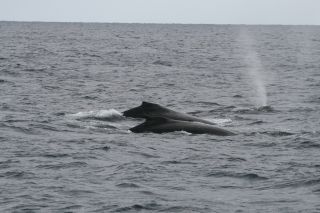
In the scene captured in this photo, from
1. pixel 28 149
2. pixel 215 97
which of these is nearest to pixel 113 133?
pixel 28 149

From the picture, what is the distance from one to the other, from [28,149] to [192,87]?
21.6 metres

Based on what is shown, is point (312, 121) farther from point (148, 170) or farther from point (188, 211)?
point (188, 211)

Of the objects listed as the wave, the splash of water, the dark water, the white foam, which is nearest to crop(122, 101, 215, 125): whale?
the dark water

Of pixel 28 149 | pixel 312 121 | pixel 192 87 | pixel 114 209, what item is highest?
pixel 192 87

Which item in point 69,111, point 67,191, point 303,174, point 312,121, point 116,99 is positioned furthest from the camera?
point 116,99

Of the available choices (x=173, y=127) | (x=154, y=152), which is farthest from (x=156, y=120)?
(x=154, y=152)

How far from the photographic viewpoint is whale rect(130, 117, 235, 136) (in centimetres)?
2286

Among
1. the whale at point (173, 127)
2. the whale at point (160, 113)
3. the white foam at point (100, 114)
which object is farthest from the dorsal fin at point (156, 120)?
the white foam at point (100, 114)

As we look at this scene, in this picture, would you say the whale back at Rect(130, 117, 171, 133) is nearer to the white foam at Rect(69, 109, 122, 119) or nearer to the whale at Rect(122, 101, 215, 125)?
the whale at Rect(122, 101, 215, 125)

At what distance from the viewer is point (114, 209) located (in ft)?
44.4

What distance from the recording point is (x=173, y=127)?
23.2 meters

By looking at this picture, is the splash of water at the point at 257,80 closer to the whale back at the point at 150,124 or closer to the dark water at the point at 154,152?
the dark water at the point at 154,152

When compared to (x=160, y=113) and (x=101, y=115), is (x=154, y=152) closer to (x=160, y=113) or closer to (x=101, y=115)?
(x=160, y=113)

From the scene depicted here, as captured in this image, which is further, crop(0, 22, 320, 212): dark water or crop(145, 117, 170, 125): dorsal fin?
crop(145, 117, 170, 125): dorsal fin
